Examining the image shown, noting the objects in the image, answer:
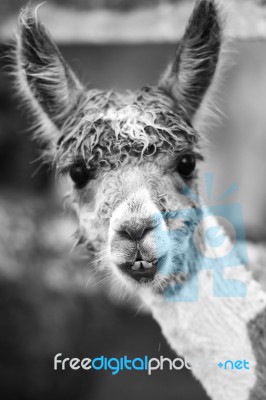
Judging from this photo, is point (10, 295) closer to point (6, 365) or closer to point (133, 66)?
point (6, 365)

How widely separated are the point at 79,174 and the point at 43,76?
550 mm

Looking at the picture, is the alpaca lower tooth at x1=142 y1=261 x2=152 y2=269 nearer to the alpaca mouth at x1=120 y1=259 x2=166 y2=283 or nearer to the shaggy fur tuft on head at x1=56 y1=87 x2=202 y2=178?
the alpaca mouth at x1=120 y1=259 x2=166 y2=283

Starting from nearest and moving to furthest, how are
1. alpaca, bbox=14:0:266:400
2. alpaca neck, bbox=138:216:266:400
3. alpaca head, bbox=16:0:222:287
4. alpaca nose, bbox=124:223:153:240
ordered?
alpaca nose, bbox=124:223:153:240 < alpaca head, bbox=16:0:222:287 < alpaca, bbox=14:0:266:400 < alpaca neck, bbox=138:216:266:400

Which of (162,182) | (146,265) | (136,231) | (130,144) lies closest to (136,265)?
(146,265)

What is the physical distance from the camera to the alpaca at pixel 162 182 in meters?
2.39

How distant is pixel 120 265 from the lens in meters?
2.30

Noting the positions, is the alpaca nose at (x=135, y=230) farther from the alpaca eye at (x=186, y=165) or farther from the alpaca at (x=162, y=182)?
the alpaca eye at (x=186, y=165)

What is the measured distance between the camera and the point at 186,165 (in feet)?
8.36

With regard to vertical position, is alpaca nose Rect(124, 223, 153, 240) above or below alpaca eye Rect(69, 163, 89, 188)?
below

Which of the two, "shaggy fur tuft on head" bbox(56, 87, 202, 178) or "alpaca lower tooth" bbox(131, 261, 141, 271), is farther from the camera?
"shaggy fur tuft on head" bbox(56, 87, 202, 178)

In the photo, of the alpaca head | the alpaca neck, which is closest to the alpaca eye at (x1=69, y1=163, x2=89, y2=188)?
the alpaca head

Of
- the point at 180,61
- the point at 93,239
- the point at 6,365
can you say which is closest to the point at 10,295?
the point at 6,365

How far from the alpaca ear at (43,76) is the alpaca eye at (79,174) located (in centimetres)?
39

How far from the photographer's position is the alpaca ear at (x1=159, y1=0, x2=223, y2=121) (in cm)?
249
